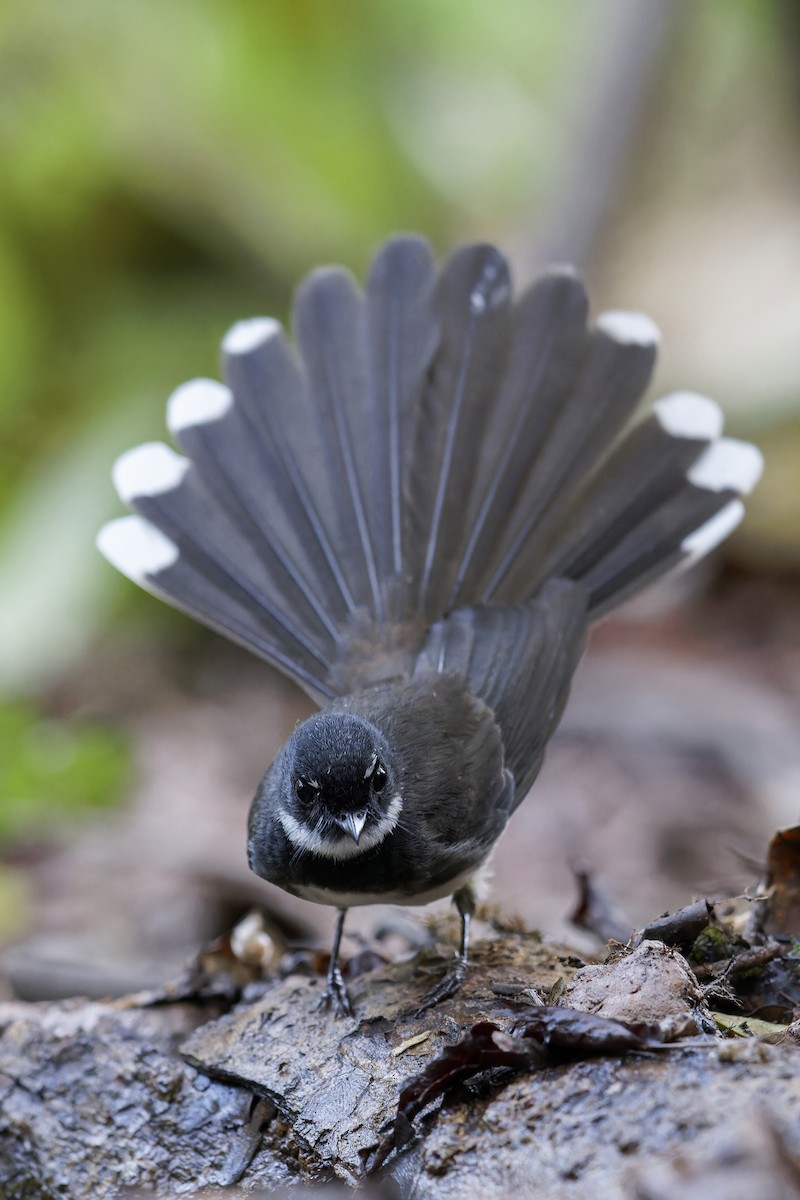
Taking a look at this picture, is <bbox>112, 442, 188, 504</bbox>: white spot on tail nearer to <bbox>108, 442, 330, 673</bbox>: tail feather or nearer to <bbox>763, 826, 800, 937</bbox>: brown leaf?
<bbox>108, 442, 330, 673</bbox>: tail feather

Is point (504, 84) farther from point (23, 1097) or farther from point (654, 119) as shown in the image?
point (23, 1097)

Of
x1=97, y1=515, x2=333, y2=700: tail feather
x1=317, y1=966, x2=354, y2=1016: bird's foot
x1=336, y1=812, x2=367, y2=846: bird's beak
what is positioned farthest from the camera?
x1=97, y1=515, x2=333, y2=700: tail feather

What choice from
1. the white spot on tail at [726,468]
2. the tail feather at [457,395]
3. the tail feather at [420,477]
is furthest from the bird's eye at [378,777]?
the white spot on tail at [726,468]

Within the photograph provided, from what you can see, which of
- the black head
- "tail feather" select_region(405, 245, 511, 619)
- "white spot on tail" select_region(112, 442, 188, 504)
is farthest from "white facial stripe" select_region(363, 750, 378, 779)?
"white spot on tail" select_region(112, 442, 188, 504)

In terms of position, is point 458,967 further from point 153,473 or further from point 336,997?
point 153,473

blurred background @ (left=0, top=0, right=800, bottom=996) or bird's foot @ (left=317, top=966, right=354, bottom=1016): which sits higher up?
blurred background @ (left=0, top=0, right=800, bottom=996)

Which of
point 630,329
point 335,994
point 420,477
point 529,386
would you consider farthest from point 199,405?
point 335,994
